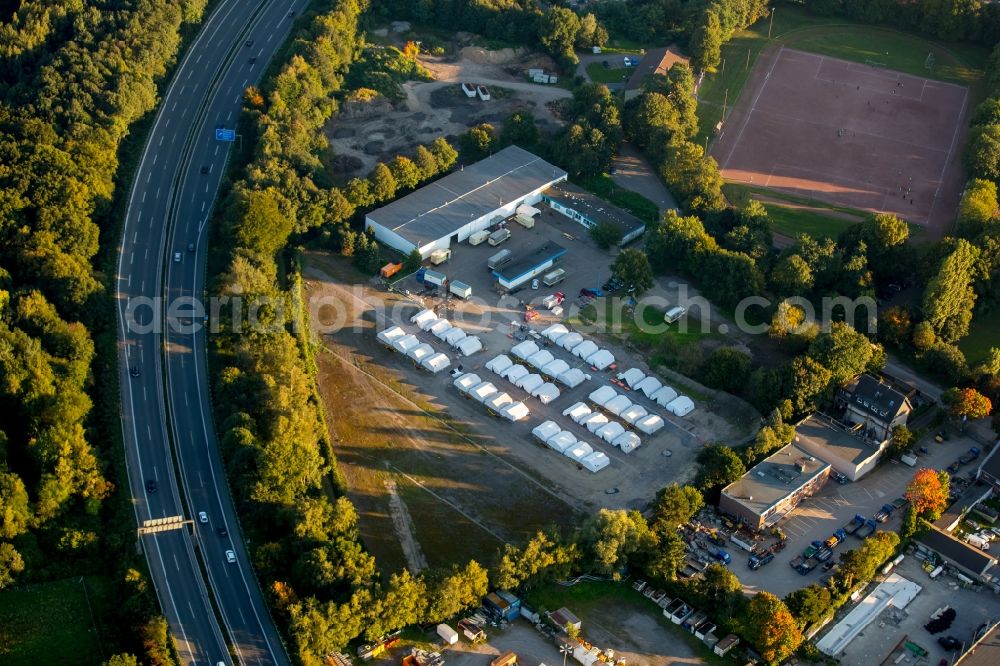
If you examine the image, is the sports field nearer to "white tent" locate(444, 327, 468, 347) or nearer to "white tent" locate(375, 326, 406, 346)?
"white tent" locate(444, 327, 468, 347)

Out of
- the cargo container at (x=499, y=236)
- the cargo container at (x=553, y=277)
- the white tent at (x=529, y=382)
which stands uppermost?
the cargo container at (x=499, y=236)

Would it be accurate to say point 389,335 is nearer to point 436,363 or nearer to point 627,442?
point 436,363

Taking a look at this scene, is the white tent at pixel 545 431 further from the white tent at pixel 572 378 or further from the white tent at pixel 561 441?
the white tent at pixel 572 378

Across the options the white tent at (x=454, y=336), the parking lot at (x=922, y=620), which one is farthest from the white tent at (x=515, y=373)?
the parking lot at (x=922, y=620)

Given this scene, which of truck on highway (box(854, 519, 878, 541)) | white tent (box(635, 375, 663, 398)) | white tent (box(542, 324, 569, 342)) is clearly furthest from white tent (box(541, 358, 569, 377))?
truck on highway (box(854, 519, 878, 541))

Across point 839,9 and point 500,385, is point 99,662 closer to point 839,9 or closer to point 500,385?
point 500,385

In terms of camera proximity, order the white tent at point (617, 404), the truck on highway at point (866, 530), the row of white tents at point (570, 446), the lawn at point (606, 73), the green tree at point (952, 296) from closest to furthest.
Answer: the truck on highway at point (866, 530) < the row of white tents at point (570, 446) < the white tent at point (617, 404) < the green tree at point (952, 296) < the lawn at point (606, 73)

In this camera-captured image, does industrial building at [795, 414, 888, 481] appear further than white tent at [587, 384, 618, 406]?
No
